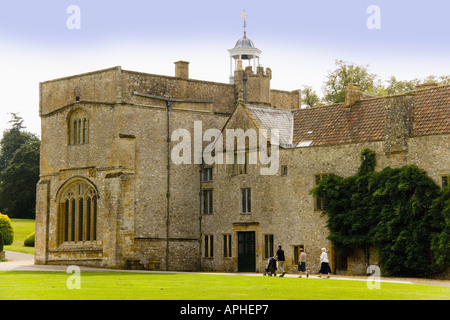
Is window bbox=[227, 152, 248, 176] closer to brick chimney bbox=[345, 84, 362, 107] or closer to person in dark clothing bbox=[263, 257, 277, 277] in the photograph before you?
brick chimney bbox=[345, 84, 362, 107]

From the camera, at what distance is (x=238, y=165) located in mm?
45062

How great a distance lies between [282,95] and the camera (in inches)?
2117

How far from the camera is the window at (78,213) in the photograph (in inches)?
1821

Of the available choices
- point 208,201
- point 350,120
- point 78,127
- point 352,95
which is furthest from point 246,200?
point 78,127

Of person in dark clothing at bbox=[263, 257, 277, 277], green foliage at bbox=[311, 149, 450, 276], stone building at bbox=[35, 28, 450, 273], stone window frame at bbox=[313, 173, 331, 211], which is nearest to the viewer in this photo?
green foliage at bbox=[311, 149, 450, 276]

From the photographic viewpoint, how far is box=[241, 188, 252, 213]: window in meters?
44.7

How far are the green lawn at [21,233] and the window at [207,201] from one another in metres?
18.0

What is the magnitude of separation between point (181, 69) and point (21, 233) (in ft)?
110

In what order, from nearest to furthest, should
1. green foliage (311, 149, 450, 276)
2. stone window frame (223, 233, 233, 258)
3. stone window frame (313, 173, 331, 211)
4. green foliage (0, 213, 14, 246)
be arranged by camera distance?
green foliage (311, 149, 450, 276)
stone window frame (313, 173, 331, 211)
stone window frame (223, 233, 233, 258)
green foliage (0, 213, 14, 246)

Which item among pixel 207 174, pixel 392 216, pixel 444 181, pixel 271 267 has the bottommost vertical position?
pixel 271 267

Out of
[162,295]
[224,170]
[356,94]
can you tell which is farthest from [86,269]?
[162,295]

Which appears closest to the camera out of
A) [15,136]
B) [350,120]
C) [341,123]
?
[350,120]

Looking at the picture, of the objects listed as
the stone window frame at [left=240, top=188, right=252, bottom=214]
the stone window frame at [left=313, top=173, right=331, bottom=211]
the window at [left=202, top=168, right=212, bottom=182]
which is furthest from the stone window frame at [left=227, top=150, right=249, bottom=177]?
the stone window frame at [left=313, top=173, right=331, bottom=211]

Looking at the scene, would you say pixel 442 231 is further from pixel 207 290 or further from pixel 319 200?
pixel 207 290
